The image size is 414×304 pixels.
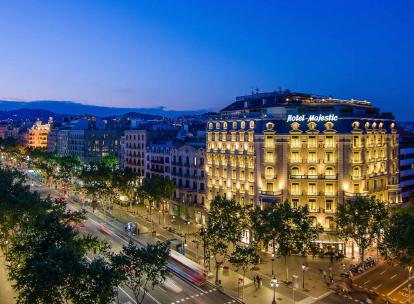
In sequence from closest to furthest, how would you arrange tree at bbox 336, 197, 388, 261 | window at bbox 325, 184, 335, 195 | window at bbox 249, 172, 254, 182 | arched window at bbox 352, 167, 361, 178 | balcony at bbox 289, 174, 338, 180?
1. tree at bbox 336, 197, 388, 261
2. balcony at bbox 289, 174, 338, 180
3. window at bbox 325, 184, 335, 195
4. arched window at bbox 352, 167, 361, 178
5. window at bbox 249, 172, 254, 182

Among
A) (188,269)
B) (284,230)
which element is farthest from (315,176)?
(188,269)

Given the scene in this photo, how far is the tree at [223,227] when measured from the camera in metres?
63.4

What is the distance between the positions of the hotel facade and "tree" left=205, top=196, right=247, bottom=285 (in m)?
12.0

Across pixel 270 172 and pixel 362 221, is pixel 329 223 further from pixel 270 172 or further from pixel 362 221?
pixel 270 172

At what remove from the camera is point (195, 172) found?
109 meters

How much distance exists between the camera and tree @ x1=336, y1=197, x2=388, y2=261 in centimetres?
6650

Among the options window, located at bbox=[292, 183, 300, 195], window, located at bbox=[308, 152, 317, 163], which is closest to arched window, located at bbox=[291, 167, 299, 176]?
window, located at bbox=[292, 183, 300, 195]

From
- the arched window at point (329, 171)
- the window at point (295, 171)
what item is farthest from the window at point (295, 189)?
the arched window at point (329, 171)

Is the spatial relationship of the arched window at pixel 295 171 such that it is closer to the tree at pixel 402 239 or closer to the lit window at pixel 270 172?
the lit window at pixel 270 172

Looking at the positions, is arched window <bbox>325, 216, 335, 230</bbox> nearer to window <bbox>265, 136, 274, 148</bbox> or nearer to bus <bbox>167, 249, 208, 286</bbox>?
window <bbox>265, 136, 274, 148</bbox>

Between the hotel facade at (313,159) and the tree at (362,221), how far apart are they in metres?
9.70

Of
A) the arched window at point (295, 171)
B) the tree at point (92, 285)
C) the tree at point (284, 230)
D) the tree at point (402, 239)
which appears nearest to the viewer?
the tree at point (92, 285)

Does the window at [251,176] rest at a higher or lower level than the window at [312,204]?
higher

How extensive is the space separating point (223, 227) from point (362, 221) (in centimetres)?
2343
